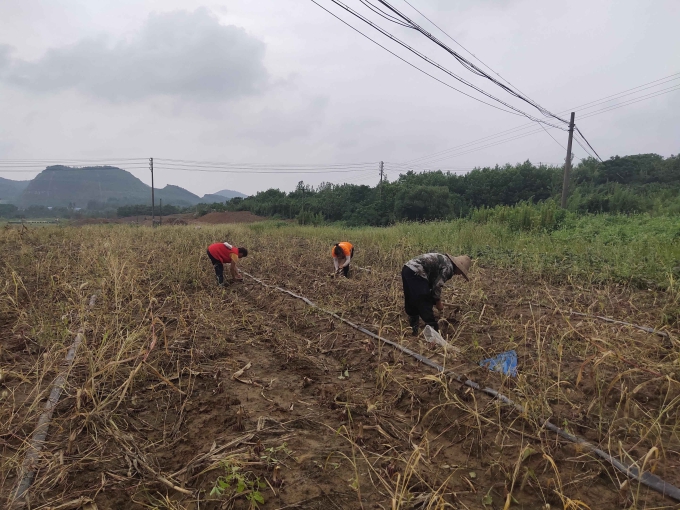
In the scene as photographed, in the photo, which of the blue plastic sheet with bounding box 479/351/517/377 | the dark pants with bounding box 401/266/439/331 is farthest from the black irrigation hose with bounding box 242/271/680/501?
the dark pants with bounding box 401/266/439/331

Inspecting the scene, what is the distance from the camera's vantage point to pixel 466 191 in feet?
111

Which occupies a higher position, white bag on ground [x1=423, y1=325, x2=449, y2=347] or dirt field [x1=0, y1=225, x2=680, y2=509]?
white bag on ground [x1=423, y1=325, x2=449, y2=347]

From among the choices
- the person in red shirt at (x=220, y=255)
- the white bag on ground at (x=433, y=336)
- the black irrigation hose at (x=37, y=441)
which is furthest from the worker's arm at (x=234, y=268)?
Answer: the white bag on ground at (x=433, y=336)

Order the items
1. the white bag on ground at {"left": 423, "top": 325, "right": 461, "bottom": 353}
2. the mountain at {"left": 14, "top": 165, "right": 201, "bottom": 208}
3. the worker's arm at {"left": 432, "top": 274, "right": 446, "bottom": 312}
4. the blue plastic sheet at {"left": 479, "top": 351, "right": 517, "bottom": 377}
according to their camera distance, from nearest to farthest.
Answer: the blue plastic sheet at {"left": 479, "top": 351, "right": 517, "bottom": 377} → the white bag on ground at {"left": 423, "top": 325, "right": 461, "bottom": 353} → the worker's arm at {"left": 432, "top": 274, "right": 446, "bottom": 312} → the mountain at {"left": 14, "top": 165, "right": 201, "bottom": 208}

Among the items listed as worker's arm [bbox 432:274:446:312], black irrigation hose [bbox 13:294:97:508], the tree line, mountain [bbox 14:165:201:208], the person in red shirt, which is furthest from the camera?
mountain [bbox 14:165:201:208]

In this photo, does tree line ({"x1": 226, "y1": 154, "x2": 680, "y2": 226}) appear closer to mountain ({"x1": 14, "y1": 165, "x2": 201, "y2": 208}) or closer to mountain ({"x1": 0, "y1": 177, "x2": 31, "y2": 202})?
mountain ({"x1": 14, "y1": 165, "x2": 201, "y2": 208})

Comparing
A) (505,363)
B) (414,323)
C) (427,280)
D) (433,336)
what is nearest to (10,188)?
(414,323)

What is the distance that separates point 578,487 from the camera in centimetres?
204

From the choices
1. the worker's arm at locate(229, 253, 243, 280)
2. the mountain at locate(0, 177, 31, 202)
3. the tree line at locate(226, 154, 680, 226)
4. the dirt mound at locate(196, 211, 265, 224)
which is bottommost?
the worker's arm at locate(229, 253, 243, 280)

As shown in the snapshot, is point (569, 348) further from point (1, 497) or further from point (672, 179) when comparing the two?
point (672, 179)

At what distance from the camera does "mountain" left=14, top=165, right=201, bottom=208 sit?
92000 millimetres

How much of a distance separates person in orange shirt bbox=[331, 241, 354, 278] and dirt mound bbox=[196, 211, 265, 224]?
1083 inches

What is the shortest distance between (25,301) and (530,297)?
23.2 feet

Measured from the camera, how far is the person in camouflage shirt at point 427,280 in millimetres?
4383
